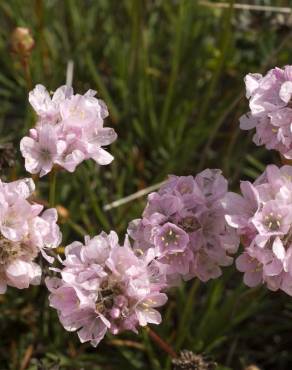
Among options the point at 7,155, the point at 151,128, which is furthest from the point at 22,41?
the point at 151,128

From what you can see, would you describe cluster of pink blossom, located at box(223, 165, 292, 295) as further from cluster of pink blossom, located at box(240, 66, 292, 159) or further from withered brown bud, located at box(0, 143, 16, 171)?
withered brown bud, located at box(0, 143, 16, 171)

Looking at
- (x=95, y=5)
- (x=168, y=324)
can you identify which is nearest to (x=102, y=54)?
(x=95, y=5)

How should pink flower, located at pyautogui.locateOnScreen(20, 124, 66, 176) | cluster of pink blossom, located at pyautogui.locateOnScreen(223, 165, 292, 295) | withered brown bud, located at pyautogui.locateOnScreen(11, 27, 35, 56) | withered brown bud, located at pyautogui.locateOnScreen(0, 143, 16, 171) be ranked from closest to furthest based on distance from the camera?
cluster of pink blossom, located at pyautogui.locateOnScreen(223, 165, 292, 295) < pink flower, located at pyautogui.locateOnScreen(20, 124, 66, 176) < withered brown bud, located at pyautogui.locateOnScreen(0, 143, 16, 171) < withered brown bud, located at pyautogui.locateOnScreen(11, 27, 35, 56)

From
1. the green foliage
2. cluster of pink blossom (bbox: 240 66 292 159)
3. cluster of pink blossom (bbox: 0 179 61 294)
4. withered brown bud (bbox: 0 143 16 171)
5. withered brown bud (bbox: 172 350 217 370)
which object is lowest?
the green foliage

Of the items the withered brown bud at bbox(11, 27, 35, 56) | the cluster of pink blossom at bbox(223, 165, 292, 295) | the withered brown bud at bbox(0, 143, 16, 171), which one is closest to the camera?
the cluster of pink blossom at bbox(223, 165, 292, 295)

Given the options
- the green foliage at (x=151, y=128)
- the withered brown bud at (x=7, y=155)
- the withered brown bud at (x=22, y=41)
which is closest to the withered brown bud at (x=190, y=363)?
the green foliage at (x=151, y=128)

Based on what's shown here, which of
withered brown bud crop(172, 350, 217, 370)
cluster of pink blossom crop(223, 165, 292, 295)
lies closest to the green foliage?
withered brown bud crop(172, 350, 217, 370)
